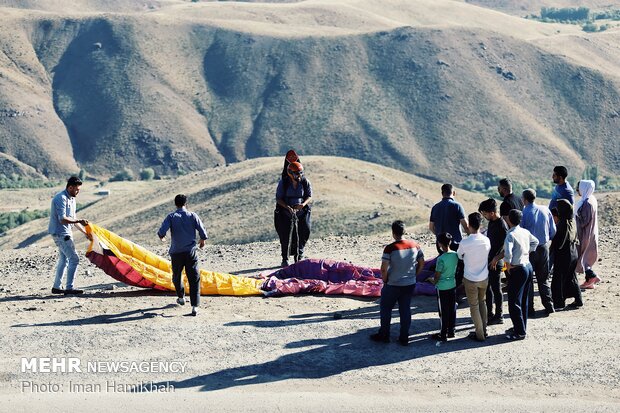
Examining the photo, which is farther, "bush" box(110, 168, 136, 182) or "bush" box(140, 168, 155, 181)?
"bush" box(140, 168, 155, 181)

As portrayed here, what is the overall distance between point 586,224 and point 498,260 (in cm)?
332

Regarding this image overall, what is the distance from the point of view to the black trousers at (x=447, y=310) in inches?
485

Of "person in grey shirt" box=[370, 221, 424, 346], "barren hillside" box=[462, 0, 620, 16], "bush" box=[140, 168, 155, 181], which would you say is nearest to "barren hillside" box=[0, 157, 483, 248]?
"person in grey shirt" box=[370, 221, 424, 346]

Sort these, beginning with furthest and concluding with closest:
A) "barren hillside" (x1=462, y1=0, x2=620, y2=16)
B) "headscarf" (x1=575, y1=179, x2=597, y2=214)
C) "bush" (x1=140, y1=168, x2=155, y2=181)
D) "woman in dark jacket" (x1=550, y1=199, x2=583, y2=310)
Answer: "barren hillside" (x1=462, y1=0, x2=620, y2=16) < "bush" (x1=140, y1=168, x2=155, y2=181) < "headscarf" (x1=575, y1=179, x2=597, y2=214) < "woman in dark jacket" (x1=550, y1=199, x2=583, y2=310)

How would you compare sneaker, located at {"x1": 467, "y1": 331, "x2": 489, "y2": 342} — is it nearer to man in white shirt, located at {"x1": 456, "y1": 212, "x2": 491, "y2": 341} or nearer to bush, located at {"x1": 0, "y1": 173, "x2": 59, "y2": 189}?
man in white shirt, located at {"x1": 456, "y1": 212, "x2": 491, "y2": 341}

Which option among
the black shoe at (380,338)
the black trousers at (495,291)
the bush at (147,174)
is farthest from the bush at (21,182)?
the black shoe at (380,338)

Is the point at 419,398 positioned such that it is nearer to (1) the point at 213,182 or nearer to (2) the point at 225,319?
(2) the point at 225,319

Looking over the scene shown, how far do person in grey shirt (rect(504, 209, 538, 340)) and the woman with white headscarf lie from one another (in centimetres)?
281

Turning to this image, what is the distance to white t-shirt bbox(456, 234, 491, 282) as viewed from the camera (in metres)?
12.1

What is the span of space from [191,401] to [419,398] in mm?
2484

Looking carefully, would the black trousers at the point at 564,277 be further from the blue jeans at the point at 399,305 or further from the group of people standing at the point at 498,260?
the blue jeans at the point at 399,305

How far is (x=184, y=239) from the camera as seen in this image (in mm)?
13594

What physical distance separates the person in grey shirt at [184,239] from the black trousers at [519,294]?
4234mm

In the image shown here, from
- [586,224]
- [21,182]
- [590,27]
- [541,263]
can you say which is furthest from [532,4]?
[541,263]
